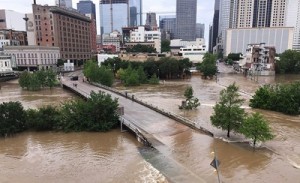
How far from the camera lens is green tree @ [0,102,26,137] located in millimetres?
28891

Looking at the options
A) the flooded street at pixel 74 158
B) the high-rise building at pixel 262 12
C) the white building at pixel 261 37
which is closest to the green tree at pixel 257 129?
the flooded street at pixel 74 158

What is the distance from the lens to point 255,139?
23656 millimetres

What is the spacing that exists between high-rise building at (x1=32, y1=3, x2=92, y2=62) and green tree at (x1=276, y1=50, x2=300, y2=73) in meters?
89.4

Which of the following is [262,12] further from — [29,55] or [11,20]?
[11,20]

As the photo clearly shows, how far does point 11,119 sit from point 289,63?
105 m

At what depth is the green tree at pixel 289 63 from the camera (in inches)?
4136

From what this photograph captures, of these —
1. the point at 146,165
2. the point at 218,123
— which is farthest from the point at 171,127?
the point at 146,165

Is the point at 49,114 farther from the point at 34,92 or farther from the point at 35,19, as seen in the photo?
the point at 35,19

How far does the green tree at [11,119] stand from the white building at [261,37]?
154548 millimetres

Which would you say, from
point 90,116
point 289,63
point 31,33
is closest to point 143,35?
point 31,33

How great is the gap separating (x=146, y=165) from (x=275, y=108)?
26.8 meters

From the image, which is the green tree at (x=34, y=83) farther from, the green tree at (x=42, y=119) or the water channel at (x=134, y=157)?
the water channel at (x=134, y=157)

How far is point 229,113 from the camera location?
2539cm

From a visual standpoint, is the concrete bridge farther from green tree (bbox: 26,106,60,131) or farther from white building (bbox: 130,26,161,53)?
white building (bbox: 130,26,161,53)
